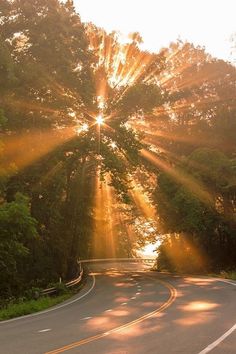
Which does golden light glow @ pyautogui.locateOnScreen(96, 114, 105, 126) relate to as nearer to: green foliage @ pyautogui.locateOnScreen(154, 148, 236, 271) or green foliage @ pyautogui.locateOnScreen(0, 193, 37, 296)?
green foliage @ pyautogui.locateOnScreen(154, 148, 236, 271)

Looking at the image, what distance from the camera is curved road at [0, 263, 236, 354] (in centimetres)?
1025

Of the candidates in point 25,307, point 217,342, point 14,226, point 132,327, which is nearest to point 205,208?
point 14,226

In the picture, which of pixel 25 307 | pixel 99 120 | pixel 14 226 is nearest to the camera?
pixel 25 307

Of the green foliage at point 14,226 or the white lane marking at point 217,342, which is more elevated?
the green foliage at point 14,226

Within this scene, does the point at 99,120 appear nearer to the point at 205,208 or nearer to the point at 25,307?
the point at 205,208

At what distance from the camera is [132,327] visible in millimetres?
13219

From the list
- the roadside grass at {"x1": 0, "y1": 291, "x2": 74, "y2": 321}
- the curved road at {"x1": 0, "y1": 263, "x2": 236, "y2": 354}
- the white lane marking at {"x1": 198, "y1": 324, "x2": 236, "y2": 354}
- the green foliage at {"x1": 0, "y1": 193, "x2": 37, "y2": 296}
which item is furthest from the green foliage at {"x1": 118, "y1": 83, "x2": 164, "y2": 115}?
the white lane marking at {"x1": 198, "y1": 324, "x2": 236, "y2": 354}

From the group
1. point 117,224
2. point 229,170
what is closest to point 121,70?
point 229,170

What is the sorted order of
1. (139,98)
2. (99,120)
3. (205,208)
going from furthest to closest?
1. (205,208)
2. (139,98)
3. (99,120)

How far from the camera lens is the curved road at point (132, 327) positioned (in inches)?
404

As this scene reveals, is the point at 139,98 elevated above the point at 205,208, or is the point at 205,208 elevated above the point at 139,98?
the point at 139,98

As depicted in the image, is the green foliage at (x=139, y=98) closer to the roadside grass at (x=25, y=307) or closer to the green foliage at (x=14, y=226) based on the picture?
the green foliage at (x=14, y=226)

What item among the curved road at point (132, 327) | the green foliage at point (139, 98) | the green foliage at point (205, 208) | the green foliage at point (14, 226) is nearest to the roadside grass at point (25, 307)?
the curved road at point (132, 327)

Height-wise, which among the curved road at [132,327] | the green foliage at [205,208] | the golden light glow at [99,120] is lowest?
the curved road at [132,327]
